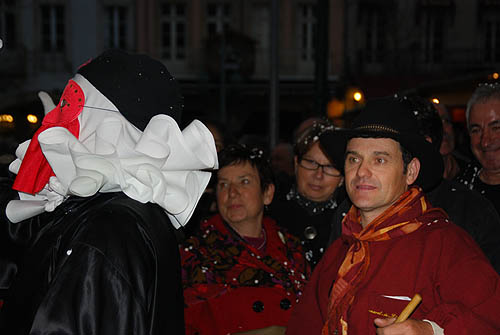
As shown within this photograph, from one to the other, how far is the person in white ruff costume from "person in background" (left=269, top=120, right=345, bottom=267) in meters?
1.78

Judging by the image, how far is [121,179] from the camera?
5.71 feet

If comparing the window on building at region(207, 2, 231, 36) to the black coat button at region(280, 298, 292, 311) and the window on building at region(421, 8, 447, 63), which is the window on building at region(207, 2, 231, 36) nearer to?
the window on building at region(421, 8, 447, 63)

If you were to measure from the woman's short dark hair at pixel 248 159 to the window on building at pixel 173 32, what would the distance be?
745 inches

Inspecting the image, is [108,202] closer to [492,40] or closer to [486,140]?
[486,140]

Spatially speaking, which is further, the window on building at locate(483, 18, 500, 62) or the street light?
→ the window on building at locate(483, 18, 500, 62)

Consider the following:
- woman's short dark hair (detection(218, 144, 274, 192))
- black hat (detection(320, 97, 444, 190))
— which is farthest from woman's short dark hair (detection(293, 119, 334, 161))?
black hat (detection(320, 97, 444, 190))

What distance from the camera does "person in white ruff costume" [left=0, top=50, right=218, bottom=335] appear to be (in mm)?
1564

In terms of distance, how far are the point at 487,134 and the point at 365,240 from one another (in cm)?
149

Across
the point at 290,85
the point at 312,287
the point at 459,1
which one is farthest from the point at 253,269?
the point at 459,1

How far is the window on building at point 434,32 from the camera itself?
22.5 meters

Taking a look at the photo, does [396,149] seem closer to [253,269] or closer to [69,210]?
[253,269]

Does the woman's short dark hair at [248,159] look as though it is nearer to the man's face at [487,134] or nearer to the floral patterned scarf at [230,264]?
the floral patterned scarf at [230,264]

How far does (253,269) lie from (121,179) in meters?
1.62

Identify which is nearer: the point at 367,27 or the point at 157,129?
the point at 157,129
